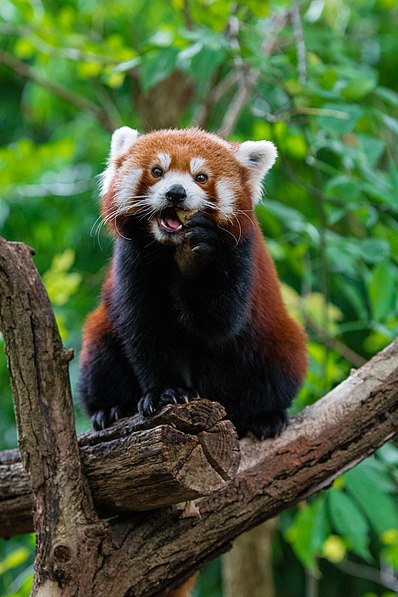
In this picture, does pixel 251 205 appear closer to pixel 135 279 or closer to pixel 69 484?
pixel 135 279

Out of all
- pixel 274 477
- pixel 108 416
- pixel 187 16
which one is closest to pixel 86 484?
pixel 108 416

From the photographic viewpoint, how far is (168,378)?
2.62 metres

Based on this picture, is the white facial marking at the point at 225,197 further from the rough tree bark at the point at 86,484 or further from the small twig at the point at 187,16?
the small twig at the point at 187,16

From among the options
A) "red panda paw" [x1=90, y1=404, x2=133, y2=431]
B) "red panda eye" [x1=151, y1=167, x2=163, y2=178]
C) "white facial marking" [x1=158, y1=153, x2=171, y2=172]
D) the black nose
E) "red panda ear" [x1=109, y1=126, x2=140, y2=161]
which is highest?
"red panda ear" [x1=109, y1=126, x2=140, y2=161]

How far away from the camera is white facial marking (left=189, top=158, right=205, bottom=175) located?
8.14ft

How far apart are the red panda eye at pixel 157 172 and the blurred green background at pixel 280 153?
0.68 meters

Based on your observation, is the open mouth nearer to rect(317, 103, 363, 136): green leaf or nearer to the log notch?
the log notch

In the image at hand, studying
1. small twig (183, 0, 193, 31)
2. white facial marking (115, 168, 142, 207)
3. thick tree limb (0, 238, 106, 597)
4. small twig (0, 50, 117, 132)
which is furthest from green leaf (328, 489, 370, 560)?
small twig (0, 50, 117, 132)

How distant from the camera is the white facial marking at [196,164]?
8.14 feet

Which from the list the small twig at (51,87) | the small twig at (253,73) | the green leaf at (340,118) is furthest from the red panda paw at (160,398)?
the small twig at (51,87)

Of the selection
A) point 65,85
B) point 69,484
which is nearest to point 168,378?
point 69,484

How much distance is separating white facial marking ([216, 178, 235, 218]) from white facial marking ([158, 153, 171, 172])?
0.17 metres

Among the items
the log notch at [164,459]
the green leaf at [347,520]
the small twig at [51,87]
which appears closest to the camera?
the log notch at [164,459]

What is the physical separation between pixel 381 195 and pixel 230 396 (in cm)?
105
